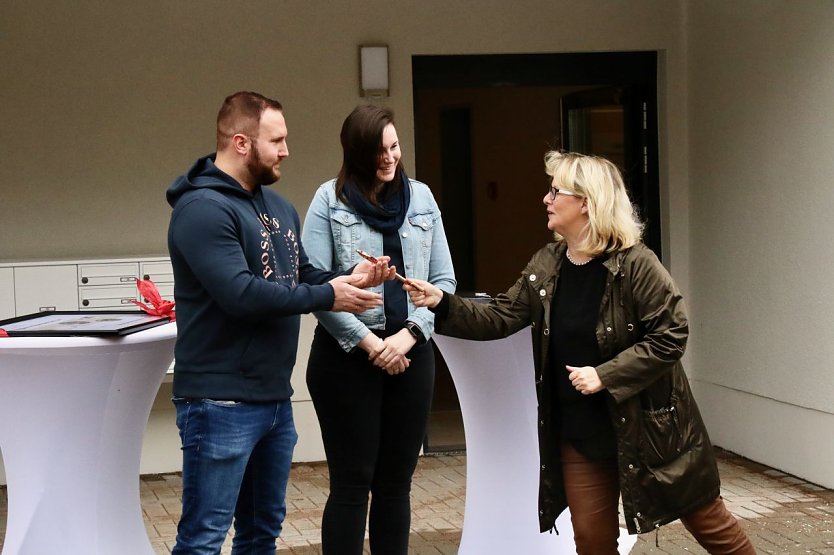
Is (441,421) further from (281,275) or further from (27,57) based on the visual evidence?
(281,275)

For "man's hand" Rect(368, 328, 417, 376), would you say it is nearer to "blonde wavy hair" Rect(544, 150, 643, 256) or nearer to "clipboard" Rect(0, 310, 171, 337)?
"blonde wavy hair" Rect(544, 150, 643, 256)

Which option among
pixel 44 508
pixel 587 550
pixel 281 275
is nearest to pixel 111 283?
pixel 44 508

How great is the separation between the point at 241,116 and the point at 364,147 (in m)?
0.56

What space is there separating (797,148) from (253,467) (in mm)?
3937

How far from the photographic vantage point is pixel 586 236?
3.91 m

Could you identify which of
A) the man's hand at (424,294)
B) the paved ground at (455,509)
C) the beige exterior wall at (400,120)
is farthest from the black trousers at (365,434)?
the beige exterior wall at (400,120)

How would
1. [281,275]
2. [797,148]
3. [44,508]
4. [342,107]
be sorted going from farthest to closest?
[342,107]
[797,148]
[44,508]
[281,275]

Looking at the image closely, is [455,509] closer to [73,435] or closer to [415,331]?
[415,331]

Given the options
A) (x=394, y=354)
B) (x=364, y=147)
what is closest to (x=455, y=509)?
(x=394, y=354)

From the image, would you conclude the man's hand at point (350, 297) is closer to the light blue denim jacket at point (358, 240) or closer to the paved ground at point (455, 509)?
the light blue denim jacket at point (358, 240)

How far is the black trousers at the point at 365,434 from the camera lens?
4.11 m

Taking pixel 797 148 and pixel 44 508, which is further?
pixel 797 148

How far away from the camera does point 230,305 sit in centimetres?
350

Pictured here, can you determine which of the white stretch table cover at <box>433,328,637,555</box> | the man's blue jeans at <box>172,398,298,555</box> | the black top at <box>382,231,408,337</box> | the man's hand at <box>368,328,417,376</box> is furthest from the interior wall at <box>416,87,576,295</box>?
the man's blue jeans at <box>172,398,298,555</box>
